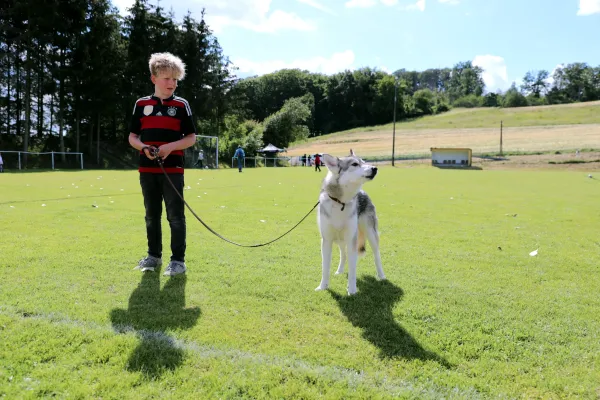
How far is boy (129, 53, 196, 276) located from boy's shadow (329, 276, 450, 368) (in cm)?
218

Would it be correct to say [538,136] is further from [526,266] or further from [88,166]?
[526,266]

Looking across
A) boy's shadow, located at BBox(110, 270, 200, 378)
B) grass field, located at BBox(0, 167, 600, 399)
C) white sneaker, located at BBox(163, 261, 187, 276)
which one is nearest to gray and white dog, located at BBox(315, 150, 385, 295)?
grass field, located at BBox(0, 167, 600, 399)

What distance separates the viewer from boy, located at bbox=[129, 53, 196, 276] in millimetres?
4746

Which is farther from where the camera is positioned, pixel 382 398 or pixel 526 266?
pixel 526 266

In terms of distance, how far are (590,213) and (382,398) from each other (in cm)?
1071

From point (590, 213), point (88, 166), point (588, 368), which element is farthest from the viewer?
point (88, 166)

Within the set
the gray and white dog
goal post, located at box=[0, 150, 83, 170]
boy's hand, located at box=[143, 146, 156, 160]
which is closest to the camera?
the gray and white dog

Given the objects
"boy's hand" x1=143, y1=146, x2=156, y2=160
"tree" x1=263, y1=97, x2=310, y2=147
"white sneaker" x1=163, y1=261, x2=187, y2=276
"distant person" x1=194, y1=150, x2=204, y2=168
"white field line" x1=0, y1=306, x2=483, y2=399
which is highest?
"tree" x1=263, y1=97, x2=310, y2=147

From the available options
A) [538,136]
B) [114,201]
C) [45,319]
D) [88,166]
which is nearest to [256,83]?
A: [538,136]

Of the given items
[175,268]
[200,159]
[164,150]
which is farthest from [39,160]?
[164,150]

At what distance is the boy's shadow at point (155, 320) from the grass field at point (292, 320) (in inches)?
0.7

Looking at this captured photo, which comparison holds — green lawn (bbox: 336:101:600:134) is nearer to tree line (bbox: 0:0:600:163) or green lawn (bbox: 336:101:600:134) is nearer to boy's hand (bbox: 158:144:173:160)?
tree line (bbox: 0:0:600:163)

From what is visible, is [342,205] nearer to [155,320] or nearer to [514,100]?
[155,320]

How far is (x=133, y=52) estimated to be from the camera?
38.3m
